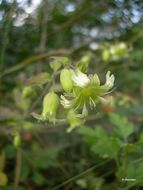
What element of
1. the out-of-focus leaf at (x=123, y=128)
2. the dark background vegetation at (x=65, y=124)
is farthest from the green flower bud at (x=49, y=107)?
the out-of-focus leaf at (x=123, y=128)

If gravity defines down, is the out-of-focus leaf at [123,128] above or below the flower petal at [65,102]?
below

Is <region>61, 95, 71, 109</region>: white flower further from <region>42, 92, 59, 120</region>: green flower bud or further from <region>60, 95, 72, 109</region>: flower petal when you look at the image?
<region>42, 92, 59, 120</region>: green flower bud

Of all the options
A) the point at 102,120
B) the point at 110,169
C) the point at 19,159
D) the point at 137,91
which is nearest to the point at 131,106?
the point at 102,120

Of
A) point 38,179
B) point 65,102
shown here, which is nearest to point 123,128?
point 38,179

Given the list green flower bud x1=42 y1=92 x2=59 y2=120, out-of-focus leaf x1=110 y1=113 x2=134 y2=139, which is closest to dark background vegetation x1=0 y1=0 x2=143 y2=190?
out-of-focus leaf x1=110 y1=113 x2=134 y2=139

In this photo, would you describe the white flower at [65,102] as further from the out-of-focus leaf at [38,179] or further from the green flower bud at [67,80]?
the out-of-focus leaf at [38,179]

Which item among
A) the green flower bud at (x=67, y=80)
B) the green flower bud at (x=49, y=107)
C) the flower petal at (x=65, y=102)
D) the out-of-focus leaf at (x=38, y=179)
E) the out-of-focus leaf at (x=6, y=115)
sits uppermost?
the green flower bud at (x=67, y=80)
